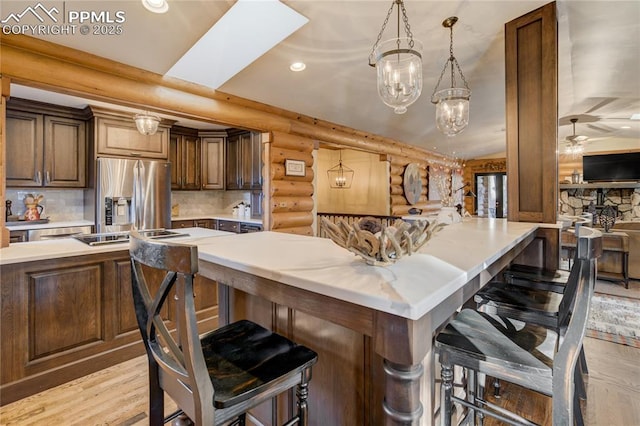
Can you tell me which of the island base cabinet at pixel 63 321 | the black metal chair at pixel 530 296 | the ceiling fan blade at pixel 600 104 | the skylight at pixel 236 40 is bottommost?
the island base cabinet at pixel 63 321

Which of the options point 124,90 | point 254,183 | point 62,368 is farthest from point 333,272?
point 254,183

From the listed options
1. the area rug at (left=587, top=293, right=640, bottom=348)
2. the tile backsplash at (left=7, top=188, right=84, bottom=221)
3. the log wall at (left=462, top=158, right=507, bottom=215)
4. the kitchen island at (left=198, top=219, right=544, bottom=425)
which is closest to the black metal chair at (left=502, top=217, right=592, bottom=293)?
the kitchen island at (left=198, top=219, right=544, bottom=425)

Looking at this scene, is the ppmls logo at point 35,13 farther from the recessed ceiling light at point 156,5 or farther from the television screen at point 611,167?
the television screen at point 611,167

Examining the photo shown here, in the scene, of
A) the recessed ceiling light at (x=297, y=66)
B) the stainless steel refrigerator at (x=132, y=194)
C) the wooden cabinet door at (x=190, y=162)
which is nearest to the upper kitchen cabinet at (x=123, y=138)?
the stainless steel refrigerator at (x=132, y=194)

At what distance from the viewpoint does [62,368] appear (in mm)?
2246

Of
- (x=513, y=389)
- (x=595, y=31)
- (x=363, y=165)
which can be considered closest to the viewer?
(x=513, y=389)

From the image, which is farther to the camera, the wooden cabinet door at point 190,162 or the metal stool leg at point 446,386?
the wooden cabinet door at point 190,162

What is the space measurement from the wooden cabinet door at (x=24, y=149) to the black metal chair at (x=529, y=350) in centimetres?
498

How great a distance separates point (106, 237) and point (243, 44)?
219cm

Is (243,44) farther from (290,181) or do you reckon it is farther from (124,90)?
(290,181)

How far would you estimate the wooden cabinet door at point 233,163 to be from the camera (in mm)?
5188

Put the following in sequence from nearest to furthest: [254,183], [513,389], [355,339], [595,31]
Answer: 1. [355,339]
2. [513,389]
3. [595,31]
4. [254,183]

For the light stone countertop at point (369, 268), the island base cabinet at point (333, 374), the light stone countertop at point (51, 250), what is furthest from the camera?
the light stone countertop at point (51, 250)

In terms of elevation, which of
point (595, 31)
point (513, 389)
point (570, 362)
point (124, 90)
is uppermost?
point (595, 31)
